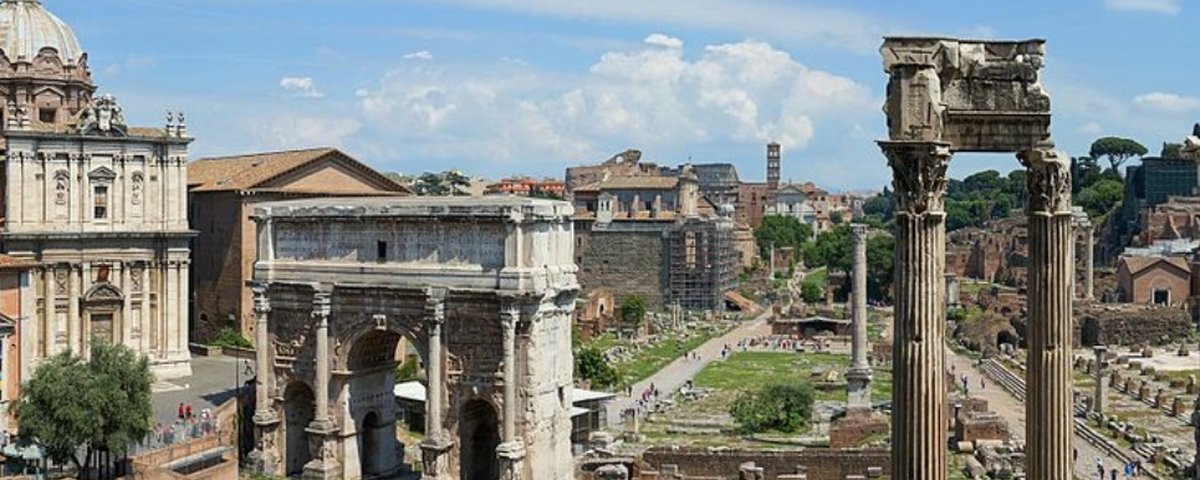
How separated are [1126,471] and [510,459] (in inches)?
609

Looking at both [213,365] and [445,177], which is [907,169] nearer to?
[213,365]

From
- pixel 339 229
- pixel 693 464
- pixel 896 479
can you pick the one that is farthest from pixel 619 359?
pixel 896 479

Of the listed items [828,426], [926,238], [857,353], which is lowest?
[828,426]

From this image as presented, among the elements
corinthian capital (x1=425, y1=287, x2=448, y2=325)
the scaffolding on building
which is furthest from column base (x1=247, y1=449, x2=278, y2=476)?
the scaffolding on building

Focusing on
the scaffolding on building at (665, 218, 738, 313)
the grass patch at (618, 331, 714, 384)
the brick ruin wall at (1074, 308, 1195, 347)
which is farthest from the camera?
the scaffolding on building at (665, 218, 738, 313)

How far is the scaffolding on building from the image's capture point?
75.1 meters

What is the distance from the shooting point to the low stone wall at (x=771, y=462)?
2770cm

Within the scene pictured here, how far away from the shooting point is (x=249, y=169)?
43062mm

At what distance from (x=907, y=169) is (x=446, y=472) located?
18.4 metres

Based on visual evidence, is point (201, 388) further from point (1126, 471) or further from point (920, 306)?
point (920, 306)

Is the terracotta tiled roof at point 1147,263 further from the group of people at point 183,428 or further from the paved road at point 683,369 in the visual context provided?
the group of people at point 183,428

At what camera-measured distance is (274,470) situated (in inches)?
1078

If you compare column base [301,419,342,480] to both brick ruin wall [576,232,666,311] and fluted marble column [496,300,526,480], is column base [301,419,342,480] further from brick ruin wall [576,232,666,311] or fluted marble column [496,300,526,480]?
brick ruin wall [576,232,666,311]

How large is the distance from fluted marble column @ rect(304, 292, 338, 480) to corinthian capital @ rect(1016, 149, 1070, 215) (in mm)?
19203
